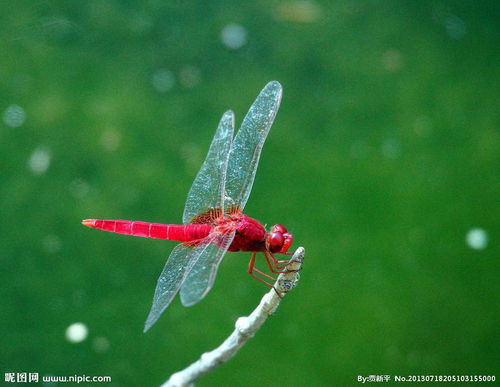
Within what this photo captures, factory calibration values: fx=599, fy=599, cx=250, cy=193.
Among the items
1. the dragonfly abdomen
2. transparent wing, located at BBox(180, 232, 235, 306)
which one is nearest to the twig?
transparent wing, located at BBox(180, 232, 235, 306)

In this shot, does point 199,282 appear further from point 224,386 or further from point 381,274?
point 381,274

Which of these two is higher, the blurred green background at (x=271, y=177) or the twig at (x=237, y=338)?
the blurred green background at (x=271, y=177)

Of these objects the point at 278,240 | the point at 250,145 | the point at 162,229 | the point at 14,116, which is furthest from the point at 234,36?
the point at 278,240

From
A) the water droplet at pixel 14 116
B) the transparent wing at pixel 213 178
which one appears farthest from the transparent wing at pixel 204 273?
the water droplet at pixel 14 116

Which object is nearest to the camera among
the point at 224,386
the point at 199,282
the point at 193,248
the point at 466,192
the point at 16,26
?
the point at 199,282

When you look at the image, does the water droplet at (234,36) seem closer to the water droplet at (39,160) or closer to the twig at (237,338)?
the water droplet at (39,160)

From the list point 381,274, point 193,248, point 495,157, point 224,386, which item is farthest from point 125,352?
point 495,157

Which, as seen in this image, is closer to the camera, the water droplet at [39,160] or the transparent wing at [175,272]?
the transparent wing at [175,272]

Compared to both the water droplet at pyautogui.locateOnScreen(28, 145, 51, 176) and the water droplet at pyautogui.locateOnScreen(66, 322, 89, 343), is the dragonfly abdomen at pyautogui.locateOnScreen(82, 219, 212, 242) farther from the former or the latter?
the water droplet at pyautogui.locateOnScreen(28, 145, 51, 176)
